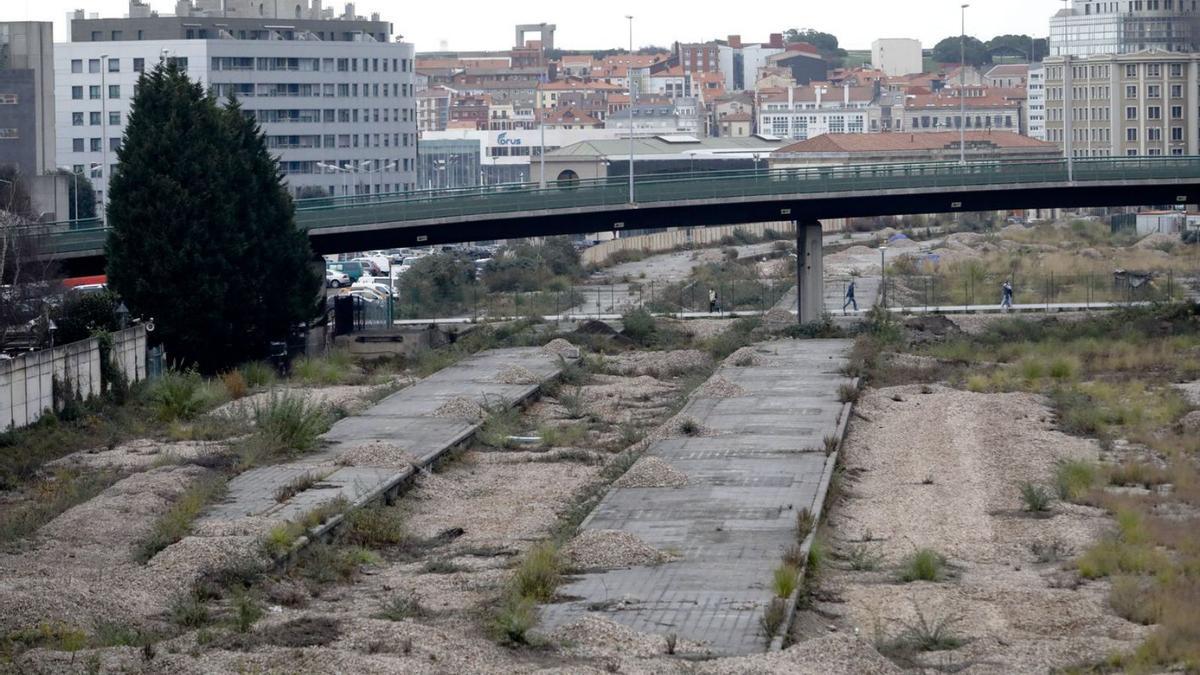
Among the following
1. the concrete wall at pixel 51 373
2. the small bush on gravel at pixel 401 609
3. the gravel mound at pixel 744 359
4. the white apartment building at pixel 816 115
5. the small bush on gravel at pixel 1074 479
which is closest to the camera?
the small bush on gravel at pixel 401 609

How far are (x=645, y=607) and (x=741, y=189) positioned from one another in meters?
38.1

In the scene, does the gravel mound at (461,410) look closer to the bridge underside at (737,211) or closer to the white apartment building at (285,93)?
the bridge underside at (737,211)

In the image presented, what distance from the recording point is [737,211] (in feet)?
194

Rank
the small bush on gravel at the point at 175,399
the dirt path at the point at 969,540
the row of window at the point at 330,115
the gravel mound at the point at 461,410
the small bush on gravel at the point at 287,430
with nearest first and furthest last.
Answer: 1. the dirt path at the point at 969,540
2. the small bush on gravel at the point at 287,430
3. the gravel mound at the point at 461,410
4. the small bush on gravel at the point at 175,399
5. the row of window at the point at 330,115

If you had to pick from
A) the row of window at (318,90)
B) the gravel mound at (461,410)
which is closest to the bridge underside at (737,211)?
the gravel mound at (461,410)

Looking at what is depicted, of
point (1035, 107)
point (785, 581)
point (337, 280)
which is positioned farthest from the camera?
point (1035, 107)

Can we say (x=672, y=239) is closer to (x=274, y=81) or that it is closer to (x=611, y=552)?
(x=274, y=81)

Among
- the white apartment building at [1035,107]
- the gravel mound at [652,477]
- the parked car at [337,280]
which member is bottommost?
the gravel mound at [652,477]

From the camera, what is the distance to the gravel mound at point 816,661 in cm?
1747

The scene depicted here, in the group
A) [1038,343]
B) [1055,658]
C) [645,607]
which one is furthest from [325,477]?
[1038,343]

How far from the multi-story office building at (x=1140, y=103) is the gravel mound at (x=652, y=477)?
96.0m

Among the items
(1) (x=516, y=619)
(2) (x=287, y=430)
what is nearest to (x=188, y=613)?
(1) (x=516, y=619)

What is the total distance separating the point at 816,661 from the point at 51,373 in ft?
79.4

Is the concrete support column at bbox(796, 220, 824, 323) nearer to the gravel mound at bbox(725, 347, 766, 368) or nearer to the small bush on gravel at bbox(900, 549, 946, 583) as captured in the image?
the gravel mound at bbox(725, 347, 766, 368)
